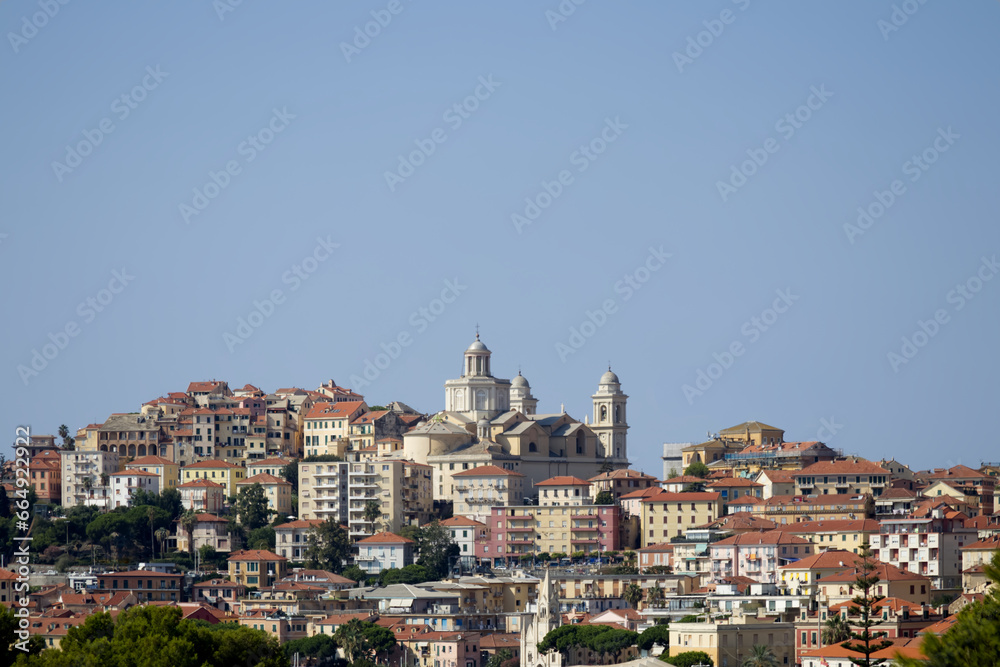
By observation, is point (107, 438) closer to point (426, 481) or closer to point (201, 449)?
point (201, 449)

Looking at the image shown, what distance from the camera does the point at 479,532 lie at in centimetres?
11231

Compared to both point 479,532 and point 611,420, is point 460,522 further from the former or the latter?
point 611,420

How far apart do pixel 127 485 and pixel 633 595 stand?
3686cm

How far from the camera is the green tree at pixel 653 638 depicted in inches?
3263

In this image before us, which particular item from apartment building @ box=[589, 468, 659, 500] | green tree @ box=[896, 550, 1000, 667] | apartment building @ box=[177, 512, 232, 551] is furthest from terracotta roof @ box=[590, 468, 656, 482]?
green tree @ box=[896, 550, 1000, 667]

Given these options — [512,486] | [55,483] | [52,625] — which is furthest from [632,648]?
[55,483]

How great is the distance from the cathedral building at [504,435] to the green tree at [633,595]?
20552mm

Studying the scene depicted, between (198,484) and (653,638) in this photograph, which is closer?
(653,638)

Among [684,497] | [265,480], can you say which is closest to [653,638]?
[684,497]

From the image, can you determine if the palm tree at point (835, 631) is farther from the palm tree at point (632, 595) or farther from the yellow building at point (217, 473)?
the yellow building at point (217, 473)

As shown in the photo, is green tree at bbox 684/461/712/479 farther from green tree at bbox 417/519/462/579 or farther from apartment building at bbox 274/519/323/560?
apartment building at bbox 274/519/323/560

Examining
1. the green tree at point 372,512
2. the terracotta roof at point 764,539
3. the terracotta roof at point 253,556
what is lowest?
A: the terracotta roof at point 253,556

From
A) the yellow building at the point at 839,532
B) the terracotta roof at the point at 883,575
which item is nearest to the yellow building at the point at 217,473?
the yellow building at the point at 839,532

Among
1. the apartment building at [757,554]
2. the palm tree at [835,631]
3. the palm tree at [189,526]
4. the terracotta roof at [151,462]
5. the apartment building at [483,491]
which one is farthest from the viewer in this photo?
the terracotta roof at [151,462]
